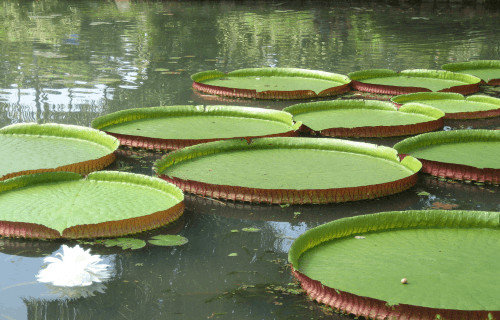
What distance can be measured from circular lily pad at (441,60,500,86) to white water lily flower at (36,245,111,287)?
170 inches

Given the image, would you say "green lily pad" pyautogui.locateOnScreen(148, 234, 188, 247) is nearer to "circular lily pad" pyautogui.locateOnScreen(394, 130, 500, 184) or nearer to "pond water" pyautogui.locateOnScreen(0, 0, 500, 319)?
"pond water" pyautogui.locateOnScreen(0, 0, 500, 319)

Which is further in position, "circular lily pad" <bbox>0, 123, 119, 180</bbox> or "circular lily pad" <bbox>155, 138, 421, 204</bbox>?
"circular lily pad" <bbox>0, 123, 119, 180</bbox>

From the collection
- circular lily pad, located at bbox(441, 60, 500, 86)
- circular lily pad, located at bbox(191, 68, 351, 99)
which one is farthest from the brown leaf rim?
circular lily pad, located at bbox(441, 60, 500, 86)

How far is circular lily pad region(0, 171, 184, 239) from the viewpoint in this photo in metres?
2.43

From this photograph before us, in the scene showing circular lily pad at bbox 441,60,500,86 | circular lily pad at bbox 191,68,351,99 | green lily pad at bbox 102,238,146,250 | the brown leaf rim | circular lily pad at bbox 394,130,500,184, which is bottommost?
green lily pad at bbox 102,238,146,250

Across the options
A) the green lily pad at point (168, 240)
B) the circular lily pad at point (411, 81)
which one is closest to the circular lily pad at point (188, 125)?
the green lily pad at point (168, 240)

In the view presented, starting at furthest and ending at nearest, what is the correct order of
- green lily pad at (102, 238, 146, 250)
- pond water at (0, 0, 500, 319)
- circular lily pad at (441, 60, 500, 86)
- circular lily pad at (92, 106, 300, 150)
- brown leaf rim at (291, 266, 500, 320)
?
circular lily pad at (441, 60, 500, 86), circular lily pad at (92, 106, 300, 150), green lily pad at (102, 238, 146, 250), pond water at (0, 0, 500, 319), brown leaf rim at (291, 266, 500, 320)

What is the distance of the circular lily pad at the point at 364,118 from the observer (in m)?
3.88

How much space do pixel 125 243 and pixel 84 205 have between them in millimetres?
298

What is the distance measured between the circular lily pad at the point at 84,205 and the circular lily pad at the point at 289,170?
0.22 metres

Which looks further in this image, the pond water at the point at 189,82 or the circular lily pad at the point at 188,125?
the circular lily pad at the point at 188,125

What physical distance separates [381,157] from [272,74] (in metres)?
2.58

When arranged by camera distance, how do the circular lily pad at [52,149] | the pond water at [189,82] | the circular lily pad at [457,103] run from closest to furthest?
the pond water at [189,82], the circular lily pad at [52,149], the circular lily pad at [457,103]

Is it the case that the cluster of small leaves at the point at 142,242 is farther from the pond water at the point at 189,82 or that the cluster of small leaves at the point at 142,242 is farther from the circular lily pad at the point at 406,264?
the circular lily pad at the point at 406,264
